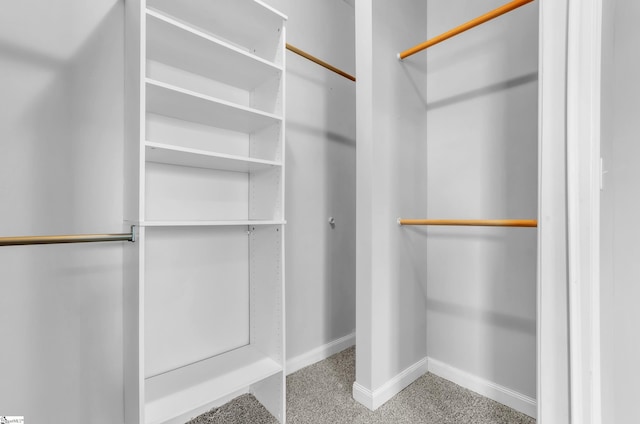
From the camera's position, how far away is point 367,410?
1428mm

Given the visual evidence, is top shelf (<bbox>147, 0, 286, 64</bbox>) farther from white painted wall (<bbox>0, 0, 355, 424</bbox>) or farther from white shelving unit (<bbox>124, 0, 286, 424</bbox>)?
white painted wall (<bbox>0, 0, 355, 424</bbox>)

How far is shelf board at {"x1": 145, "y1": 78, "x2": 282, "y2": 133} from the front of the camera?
108 centimetres

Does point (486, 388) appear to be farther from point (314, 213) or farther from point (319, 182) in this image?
point (319, 182)

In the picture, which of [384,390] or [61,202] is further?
[384,390]

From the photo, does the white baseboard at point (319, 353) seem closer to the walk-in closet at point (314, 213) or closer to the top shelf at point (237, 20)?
the walk-in closet at point (314, 213)

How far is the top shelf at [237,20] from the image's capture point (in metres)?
1.21

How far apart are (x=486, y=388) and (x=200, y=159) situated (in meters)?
1.77

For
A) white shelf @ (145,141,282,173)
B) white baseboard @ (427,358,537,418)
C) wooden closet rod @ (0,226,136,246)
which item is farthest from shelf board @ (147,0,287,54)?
white baseboard @ (427,358,537,418)

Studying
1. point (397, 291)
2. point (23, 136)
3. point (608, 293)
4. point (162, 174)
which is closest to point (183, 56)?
point (162, 174)

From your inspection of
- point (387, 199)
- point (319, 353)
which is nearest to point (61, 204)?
point (387, 199)

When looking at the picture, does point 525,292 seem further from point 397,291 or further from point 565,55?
point 565,55

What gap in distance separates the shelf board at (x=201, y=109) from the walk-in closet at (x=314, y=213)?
13mm

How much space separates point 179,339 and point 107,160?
810 mm

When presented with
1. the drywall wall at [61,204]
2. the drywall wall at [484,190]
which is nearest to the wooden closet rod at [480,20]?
the drywall wall at [484,190]
